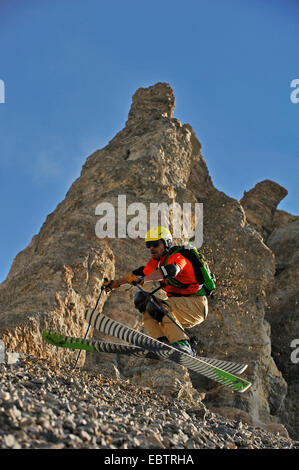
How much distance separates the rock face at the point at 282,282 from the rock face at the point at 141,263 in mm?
2396

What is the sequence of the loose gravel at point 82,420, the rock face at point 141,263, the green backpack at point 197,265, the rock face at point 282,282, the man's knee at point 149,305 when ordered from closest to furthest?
the loose gravel at point 82,420, the green backpack at point 197,265, the man's knee at point 149,305, the rock face at point 141,263, the rock face at point 282,282

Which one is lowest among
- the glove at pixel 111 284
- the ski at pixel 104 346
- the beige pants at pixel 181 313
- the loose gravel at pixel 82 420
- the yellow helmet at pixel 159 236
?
the loose gravel at pixel 82 420

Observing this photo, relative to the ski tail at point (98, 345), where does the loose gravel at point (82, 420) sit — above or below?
below

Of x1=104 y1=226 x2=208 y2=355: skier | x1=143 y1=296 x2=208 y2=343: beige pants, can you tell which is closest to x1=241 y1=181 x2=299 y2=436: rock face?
x1=143 y1=296 x2=208 y2=343: beige pants

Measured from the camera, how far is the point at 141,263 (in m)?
14.8

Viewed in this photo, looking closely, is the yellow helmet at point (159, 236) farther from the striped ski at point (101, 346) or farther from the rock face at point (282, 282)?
the rock face at point (282, 282)

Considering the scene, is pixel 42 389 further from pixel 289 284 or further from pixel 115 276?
pixel 289 284

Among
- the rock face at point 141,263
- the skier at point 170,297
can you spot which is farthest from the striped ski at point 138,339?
the rock face at point 141,263

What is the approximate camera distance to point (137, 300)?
8.28 metres

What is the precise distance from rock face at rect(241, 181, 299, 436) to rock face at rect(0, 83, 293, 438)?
2.40 metres

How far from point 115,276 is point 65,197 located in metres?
7.04

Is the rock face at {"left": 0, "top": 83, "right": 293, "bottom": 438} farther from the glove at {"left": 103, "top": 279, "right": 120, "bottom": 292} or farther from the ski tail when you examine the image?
the glove at {"left": 103, "top": 279, "right": 120, "bottom": 292}

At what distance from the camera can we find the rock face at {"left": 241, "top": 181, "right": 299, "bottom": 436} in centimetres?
2280

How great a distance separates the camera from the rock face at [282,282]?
2280 centimetres
